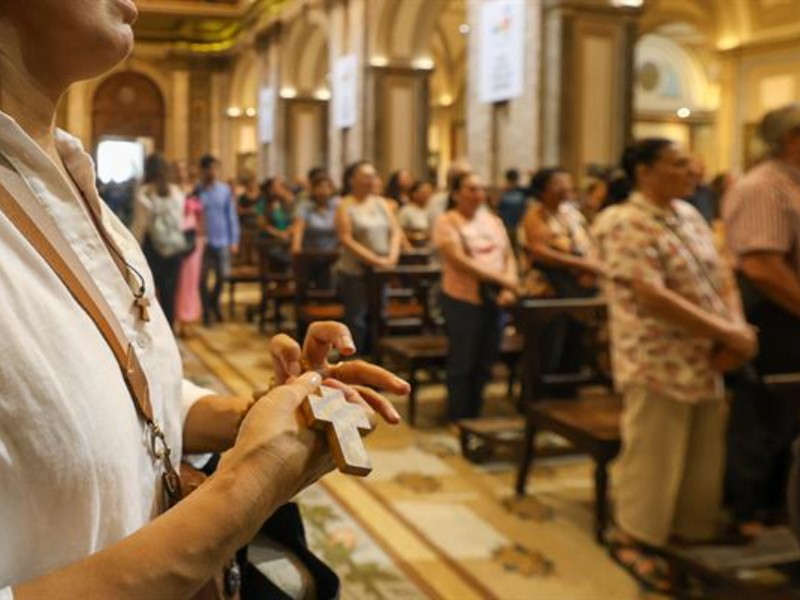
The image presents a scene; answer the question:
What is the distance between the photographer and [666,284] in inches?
136

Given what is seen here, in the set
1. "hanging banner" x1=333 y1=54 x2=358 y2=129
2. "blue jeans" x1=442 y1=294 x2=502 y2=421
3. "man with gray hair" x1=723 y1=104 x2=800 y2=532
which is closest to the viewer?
"man with gray hair" x1=723 y1=104 x2=800 y2=532

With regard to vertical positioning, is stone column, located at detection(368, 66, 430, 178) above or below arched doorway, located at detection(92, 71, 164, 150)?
below

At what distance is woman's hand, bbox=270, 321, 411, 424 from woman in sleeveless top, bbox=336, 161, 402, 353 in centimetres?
578

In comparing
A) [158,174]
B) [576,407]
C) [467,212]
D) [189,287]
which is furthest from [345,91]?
[576,407]

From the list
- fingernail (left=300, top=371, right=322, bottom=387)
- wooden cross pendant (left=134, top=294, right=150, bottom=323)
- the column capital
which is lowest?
fingernail (left=300, top=371, right=322, bottom=387)

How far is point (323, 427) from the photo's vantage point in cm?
102

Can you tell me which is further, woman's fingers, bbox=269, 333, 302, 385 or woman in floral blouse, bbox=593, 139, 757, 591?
woman in floral blouse, bbox=593, 139, 757, 591

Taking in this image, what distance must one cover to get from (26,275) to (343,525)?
3.25 metres

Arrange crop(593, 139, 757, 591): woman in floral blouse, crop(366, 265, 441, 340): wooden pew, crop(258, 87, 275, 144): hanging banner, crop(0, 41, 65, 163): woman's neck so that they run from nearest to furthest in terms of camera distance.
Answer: crop(0, 41, 65, 163): woman's neck < crop(593, 139, 757, 591): woman in floral blouse < crop(366, 265, 441, 340): wooden pew < crop(258, 87, 275, 144): hanging banner

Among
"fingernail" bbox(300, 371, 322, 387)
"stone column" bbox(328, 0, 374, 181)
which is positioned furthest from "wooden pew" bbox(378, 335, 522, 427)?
"stone column" bbox(328, 0, 374, 181)

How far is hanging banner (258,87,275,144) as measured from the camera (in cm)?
1975

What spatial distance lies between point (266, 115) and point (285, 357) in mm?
19497

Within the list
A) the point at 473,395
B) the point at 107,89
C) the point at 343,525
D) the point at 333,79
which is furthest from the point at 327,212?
the point at 107,89

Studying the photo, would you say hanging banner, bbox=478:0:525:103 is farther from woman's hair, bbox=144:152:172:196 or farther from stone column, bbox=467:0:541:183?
woman's hair, bbox=144:152:172:196
